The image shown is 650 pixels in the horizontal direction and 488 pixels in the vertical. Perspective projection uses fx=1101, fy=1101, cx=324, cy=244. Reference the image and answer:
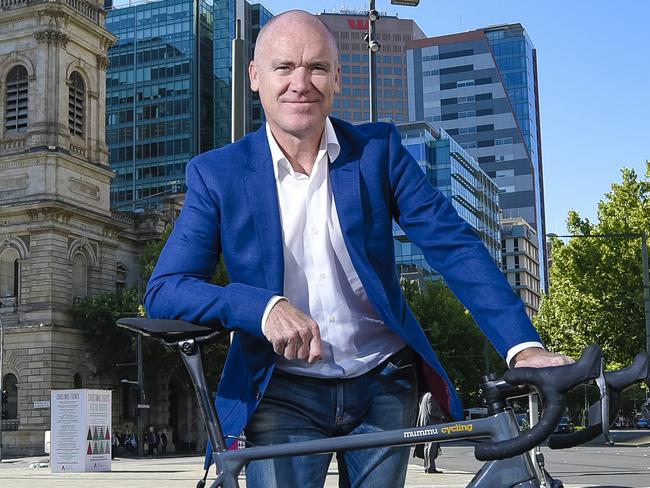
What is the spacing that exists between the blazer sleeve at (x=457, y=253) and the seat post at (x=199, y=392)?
0.63m

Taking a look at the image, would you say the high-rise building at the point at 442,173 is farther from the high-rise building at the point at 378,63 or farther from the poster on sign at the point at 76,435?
the poster on sign at the point at 76,435

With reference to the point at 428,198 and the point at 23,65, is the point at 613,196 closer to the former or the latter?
the point at 23,65

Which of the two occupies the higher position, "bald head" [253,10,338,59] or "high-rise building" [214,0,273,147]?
"high-rise building" [214,0,273,147]

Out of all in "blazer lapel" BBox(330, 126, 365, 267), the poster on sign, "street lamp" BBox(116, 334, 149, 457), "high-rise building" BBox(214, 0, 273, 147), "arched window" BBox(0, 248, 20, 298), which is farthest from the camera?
"high-rise building" BBox(214, 0, 273, 147)

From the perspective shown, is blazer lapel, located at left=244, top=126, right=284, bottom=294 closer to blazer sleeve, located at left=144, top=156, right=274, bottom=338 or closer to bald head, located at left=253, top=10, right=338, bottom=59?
blazer sleeve, located at left=144, top=156, right=274, bottom=338

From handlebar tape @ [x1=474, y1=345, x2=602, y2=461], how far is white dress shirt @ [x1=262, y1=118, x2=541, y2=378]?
743 mm

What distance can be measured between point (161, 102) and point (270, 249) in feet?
340

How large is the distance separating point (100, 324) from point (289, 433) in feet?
174

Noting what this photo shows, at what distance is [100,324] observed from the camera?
54.6 m

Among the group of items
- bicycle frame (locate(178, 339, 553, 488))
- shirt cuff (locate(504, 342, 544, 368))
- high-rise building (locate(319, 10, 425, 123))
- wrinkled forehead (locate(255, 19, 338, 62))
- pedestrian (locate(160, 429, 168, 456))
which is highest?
high-rise building (locate(319, 10, 425, 123))

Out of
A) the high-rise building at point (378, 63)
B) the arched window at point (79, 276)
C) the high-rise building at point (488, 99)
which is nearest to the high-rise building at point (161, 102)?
the arched window at point (79, 276)

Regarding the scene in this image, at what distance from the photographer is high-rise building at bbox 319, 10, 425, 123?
171625mm

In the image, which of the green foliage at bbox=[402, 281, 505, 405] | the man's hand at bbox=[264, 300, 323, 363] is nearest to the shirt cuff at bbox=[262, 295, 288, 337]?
the man's hand at bbox=[264, 300, 323, 363]

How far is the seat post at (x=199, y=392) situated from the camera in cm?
261
